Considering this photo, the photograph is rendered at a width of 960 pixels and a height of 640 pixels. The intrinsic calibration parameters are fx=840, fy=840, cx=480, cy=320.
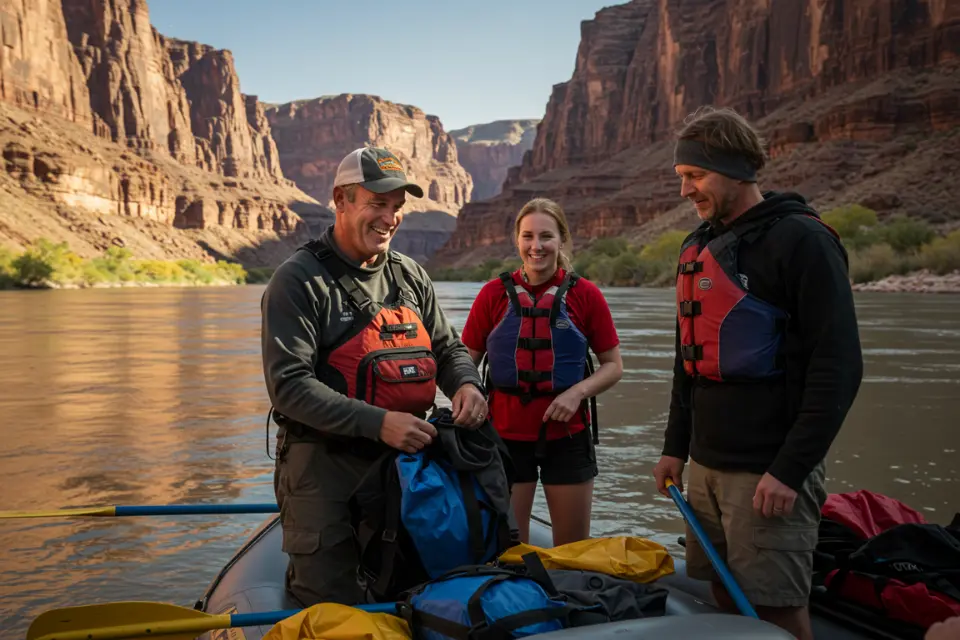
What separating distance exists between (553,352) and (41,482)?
17.2 feet

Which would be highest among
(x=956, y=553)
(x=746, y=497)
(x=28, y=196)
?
(x=28, y=196)

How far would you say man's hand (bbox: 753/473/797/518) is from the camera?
2.36m

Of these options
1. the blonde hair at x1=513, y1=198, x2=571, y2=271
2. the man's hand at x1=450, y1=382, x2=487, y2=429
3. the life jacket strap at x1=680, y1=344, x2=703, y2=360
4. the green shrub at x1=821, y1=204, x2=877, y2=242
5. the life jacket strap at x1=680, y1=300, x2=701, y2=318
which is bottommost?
the man's hand at x1=450, y1=382, x2=487, y2=429

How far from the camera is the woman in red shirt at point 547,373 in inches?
142

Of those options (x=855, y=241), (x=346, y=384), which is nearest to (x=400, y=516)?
(x=346, y=384)

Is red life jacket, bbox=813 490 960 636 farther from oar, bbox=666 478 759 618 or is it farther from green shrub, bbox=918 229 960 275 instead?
green shrub, bbox=918 229 960 275

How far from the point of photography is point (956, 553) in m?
2.75

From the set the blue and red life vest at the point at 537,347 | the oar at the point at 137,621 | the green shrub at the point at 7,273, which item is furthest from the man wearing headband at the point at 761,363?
the green shrub at the point at 7,273

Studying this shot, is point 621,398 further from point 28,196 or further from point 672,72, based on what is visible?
point 672,72

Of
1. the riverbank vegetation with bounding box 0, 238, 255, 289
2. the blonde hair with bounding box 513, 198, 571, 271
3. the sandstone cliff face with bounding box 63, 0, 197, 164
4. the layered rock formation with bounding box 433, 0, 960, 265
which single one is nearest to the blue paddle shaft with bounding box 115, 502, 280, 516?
the blonde hair with bounding box 513, 198, 571, 271

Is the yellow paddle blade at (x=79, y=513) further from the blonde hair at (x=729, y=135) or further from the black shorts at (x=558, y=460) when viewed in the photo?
the blonde hair at (x=729, y=135)

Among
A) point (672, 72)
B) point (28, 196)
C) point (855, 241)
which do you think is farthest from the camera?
point (672, 72)

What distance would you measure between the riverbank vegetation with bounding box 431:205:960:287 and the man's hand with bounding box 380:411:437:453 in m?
32.7

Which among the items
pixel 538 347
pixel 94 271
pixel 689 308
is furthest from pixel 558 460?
pixel 94 271
